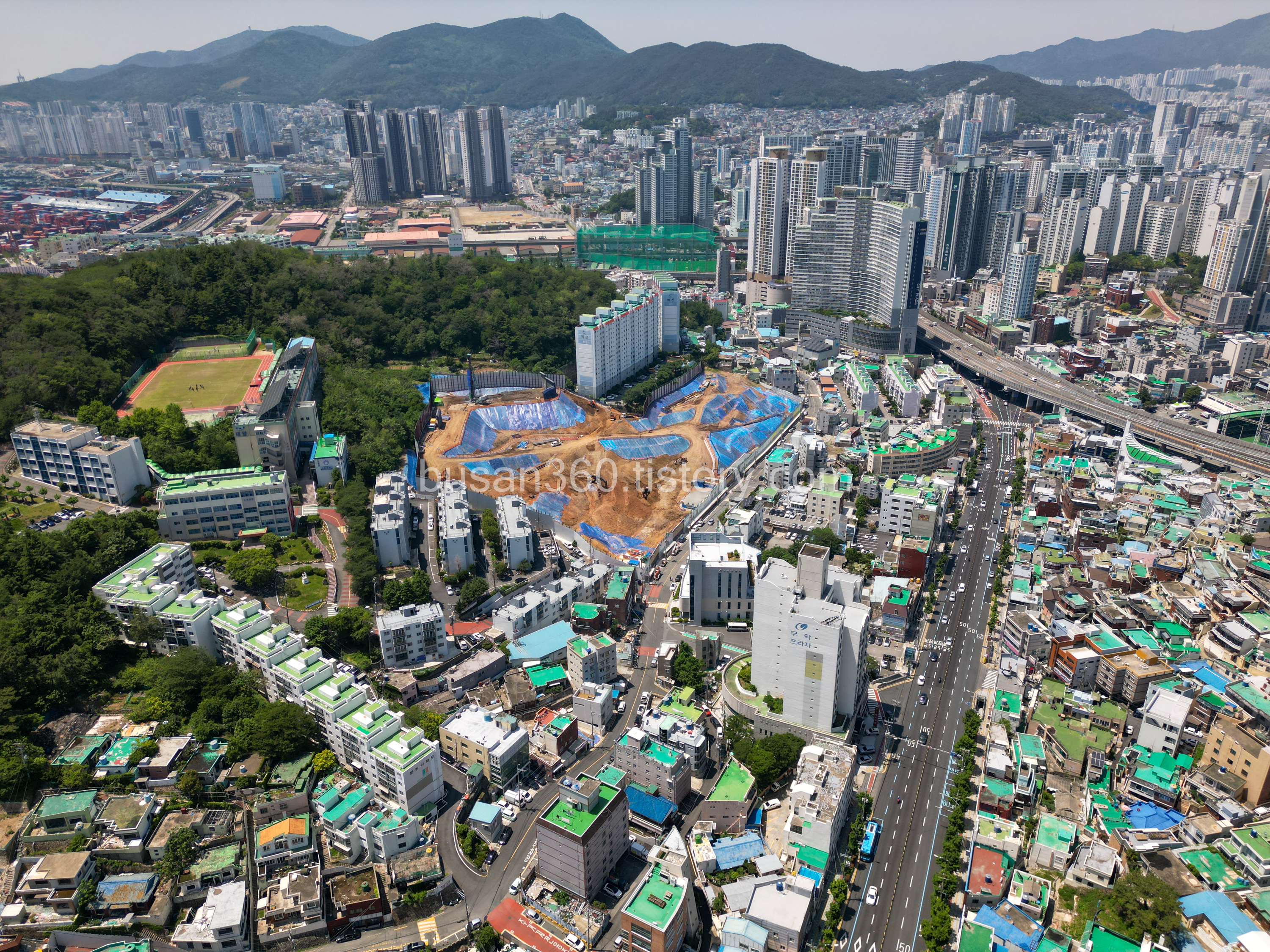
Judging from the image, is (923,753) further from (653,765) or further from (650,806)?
(650,806)

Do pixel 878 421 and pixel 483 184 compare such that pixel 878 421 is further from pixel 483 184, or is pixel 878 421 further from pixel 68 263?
pixel 483 184

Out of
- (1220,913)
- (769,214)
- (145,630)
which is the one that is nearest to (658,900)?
(1220,913)

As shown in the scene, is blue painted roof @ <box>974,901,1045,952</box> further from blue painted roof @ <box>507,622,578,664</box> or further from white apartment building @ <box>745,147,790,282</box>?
white apartment building @ <box>745,147,790,282</box>

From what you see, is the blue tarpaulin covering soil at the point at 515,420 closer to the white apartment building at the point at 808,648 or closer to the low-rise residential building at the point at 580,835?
the white apartment building at the point at 808,648

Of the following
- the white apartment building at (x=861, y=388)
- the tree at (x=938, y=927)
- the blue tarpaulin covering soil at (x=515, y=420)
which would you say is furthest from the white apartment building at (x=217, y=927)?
the white apartment building at (x=861, y=388)

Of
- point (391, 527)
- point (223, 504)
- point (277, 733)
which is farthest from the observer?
point (391, 527)

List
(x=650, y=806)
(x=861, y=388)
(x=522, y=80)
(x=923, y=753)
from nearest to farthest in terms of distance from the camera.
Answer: (x=650, y=806) → (x=923, y=753) → (x=861, y=388) → (x=522, y=80)
